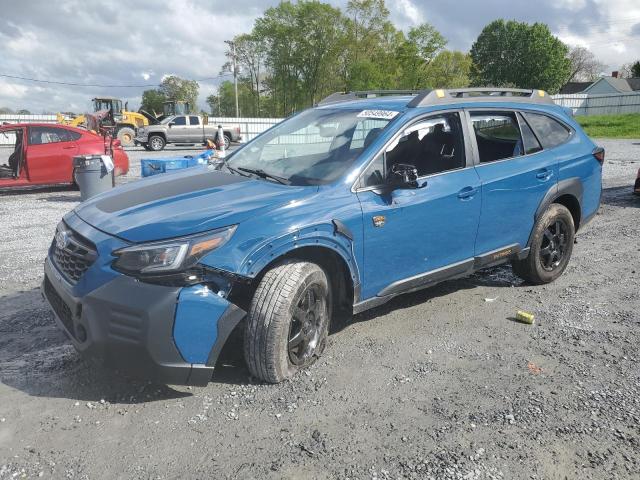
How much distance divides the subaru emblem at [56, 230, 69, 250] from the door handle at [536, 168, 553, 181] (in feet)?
12.8

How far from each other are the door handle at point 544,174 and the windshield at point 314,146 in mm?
1685

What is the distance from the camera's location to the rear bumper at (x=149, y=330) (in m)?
2.77

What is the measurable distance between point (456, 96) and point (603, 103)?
45897 mm

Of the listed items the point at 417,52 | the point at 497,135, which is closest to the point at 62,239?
the point at 497,135

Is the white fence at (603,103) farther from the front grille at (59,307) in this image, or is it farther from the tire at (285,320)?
the front grille at (59,307)

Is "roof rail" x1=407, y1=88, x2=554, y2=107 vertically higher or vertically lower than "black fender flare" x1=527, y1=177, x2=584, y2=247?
higher

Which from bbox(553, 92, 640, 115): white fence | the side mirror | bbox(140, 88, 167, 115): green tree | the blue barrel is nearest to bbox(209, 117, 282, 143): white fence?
bbox(553, 92, 640, 115): white fence

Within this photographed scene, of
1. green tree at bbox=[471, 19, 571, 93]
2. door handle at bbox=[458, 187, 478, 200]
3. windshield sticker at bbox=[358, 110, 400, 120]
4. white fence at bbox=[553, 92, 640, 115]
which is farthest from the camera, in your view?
green tree at bbox=[471, 19, 571, 93]

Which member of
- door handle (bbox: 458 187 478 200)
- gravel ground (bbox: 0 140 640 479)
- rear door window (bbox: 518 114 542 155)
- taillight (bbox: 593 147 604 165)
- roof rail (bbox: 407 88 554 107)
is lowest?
gravel ground (bbox: 0 140 640 479)

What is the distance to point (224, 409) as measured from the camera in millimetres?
3057

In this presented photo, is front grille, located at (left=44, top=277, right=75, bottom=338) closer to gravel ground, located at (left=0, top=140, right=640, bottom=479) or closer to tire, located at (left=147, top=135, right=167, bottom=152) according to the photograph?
gravel ground, located at (left=0, top=140, right=640, bottom=479)

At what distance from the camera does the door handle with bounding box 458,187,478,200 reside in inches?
161

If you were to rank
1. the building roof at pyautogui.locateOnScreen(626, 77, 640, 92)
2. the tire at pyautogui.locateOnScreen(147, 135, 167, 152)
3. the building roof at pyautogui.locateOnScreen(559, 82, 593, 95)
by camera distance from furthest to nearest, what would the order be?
the building roof at pyautogui.locateOnScreen(559, 82, 593, 95) → the building roof at pyautogui.locateOnScreen(626, 77, 640, 92) → the tire at pyautogui.locateOnScreen(147, 135, 167, 152)

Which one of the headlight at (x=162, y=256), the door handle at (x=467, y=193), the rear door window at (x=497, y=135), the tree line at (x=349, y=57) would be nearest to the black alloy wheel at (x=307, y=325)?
the headlight at (x=162, y=256)
